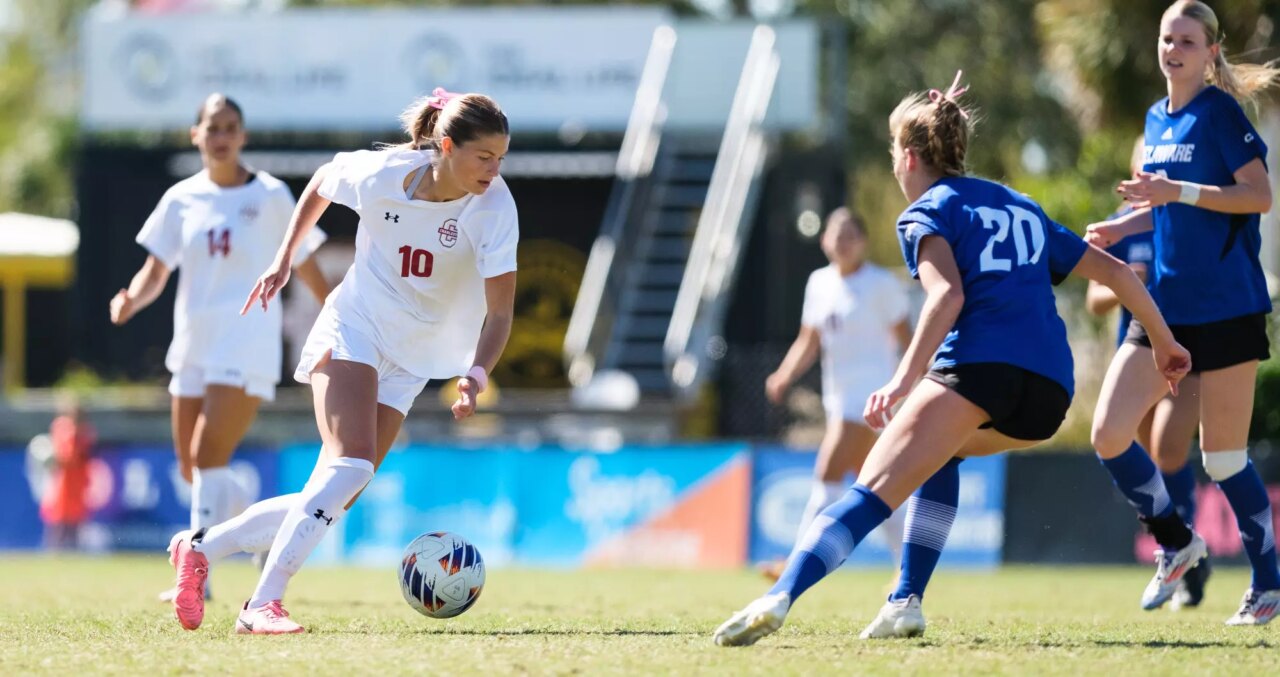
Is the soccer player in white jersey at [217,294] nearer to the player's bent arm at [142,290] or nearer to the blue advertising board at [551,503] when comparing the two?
the player's bent arm at [142,290]

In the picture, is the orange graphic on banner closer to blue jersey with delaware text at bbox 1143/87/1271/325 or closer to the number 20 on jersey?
blue jersey with delaware text at bbox 1143/87/1271/325

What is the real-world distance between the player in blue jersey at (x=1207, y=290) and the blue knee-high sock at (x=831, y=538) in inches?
73.6

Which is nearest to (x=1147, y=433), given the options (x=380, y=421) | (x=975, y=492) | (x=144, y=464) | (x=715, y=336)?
(x=380, y=421)

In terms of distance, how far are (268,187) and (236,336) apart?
774 mm

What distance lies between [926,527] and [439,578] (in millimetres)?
1910

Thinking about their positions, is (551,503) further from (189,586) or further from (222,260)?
(189,586)

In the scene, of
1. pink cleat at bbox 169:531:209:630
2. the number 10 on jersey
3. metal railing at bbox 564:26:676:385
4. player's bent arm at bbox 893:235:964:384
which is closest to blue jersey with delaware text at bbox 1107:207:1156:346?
player's bent arm at bbox 893:235:964:384

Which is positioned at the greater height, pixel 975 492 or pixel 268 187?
pixel 268 187

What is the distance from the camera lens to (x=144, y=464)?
17516mm

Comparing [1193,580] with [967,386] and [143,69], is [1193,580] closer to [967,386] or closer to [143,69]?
[967,386]

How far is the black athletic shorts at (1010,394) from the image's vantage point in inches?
241

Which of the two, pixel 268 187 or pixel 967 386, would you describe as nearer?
pixel 967 386

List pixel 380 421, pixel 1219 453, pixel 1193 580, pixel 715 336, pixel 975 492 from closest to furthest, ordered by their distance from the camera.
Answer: pixel 380 421 → pixel 1219 453 → pixel 1193 580 → pixel 975 492 → pixel 715 336

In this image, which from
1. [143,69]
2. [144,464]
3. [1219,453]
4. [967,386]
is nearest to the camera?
[967,386]
